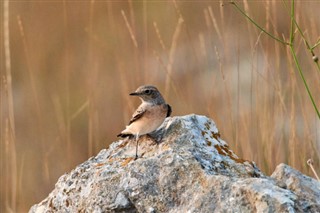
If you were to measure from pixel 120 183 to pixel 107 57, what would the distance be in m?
7.60

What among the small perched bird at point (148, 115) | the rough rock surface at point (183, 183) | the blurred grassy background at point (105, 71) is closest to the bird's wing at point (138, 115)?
the small perched bird at point (148, 115)

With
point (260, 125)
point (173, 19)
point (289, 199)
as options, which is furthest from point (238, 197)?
point (173, 19)

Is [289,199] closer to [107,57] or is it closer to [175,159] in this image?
[175,159]

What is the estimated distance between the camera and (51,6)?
12156 millimetres

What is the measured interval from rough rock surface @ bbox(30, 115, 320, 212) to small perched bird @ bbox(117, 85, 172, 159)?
0.31 ft

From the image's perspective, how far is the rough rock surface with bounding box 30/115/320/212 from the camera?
3352 millimetres

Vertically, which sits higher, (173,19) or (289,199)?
(173,19)

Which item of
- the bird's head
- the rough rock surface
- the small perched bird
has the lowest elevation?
the rough rock surface

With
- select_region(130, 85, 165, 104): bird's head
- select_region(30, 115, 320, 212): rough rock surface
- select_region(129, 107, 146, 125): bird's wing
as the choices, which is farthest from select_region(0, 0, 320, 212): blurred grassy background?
select_region(30, 115, 320, 212): rough rock surface

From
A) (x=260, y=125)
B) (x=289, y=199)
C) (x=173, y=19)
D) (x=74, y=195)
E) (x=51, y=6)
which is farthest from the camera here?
(x=51, y=6)

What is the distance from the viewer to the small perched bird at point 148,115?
4.21 meters

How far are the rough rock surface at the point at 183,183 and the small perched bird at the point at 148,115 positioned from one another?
0.09m

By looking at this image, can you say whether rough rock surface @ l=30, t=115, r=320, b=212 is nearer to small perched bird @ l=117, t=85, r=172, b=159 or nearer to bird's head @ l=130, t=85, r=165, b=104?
small perched bird @ l=117, t=85, r=172, b=159

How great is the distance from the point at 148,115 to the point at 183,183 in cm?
82
